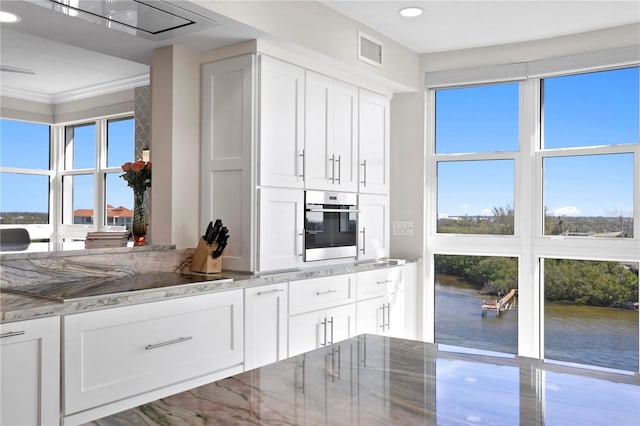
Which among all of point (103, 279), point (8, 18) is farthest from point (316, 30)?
point (103, 279)

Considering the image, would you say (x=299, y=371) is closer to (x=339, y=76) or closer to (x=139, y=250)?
(x=139, y=250)

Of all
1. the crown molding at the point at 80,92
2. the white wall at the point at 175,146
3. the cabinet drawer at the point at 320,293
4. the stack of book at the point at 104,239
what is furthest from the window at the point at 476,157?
the crown molding at the point at 80,92

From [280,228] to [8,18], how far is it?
1.81m

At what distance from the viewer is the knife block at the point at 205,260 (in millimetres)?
2990

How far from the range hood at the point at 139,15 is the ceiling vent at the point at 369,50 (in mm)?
1243

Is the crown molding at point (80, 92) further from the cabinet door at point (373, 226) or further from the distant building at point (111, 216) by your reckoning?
the cabinet door at point (373, 226)

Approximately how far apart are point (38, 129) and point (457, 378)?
5.97m

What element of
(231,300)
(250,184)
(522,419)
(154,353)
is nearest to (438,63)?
(250,184)

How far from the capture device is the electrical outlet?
456 cm

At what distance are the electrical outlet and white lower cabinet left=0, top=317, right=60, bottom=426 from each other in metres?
3.09

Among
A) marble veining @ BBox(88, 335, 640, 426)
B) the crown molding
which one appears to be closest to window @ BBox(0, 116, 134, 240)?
the crown molding

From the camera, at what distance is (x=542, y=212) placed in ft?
13.6

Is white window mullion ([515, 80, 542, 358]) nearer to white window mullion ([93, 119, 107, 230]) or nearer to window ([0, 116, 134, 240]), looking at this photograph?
window ([0, 116, 134, 240])

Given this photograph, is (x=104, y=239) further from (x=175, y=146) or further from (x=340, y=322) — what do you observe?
(x=340, y=322)
